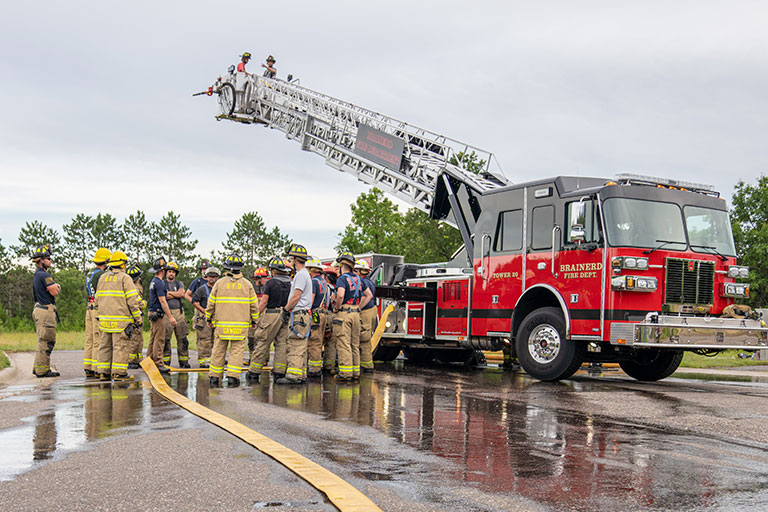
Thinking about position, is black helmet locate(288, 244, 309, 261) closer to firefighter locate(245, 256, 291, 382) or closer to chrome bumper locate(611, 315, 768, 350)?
firefighter locate(245, 256, 291, 382)

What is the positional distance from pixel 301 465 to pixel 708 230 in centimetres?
819

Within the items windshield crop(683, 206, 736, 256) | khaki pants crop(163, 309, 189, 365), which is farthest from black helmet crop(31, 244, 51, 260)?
windshield crop(683, 206, 736, 256)

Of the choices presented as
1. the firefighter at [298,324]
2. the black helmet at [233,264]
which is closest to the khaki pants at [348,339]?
the firefighter at [298,324]

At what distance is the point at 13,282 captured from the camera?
67188 millimetres

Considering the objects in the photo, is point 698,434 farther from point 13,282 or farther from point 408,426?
point 13,282

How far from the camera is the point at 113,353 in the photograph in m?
10.4

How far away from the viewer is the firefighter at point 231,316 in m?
10.4

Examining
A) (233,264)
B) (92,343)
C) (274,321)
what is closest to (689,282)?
(274,321)

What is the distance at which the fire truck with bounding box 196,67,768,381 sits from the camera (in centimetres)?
1016

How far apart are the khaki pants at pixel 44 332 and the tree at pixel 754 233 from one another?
122 feet

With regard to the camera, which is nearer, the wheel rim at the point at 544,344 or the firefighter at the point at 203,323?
the wheel rim at the point at 544,344

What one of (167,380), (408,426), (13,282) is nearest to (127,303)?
(167,380)

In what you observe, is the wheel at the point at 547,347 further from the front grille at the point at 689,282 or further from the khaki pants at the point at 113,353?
the khaki pants at the point at 113,353

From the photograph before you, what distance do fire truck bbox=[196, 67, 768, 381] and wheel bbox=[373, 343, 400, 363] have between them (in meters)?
1.37
